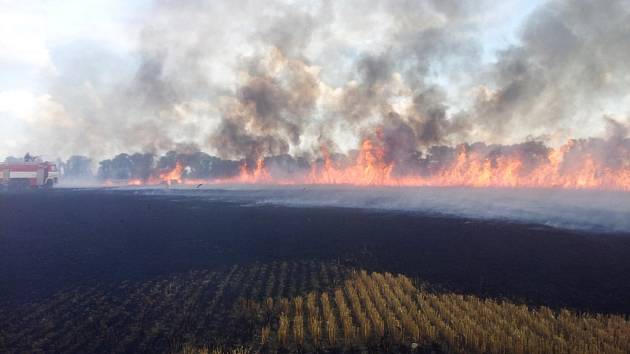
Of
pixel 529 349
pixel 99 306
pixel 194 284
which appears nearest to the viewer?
pixel 529 349

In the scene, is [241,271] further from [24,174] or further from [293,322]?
[24,174]

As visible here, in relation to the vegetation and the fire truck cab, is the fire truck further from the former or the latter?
the vegetation

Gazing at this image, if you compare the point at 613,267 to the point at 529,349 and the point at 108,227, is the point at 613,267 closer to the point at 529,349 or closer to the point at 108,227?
the point at 529,349

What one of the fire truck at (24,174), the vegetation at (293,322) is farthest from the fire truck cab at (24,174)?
the vegetation at (293,322)

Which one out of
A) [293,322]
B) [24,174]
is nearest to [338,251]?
[293,322]

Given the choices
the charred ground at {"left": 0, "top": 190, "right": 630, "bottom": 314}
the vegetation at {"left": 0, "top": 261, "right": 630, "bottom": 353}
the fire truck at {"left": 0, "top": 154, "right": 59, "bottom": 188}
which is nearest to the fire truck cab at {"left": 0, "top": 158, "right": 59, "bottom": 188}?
the fire truck at {"left": 0, "top": 154, "right": 59, "bottom": 188}

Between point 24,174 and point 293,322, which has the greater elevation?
point 24,174

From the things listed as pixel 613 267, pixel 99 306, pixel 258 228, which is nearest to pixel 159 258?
pixel 99 306
